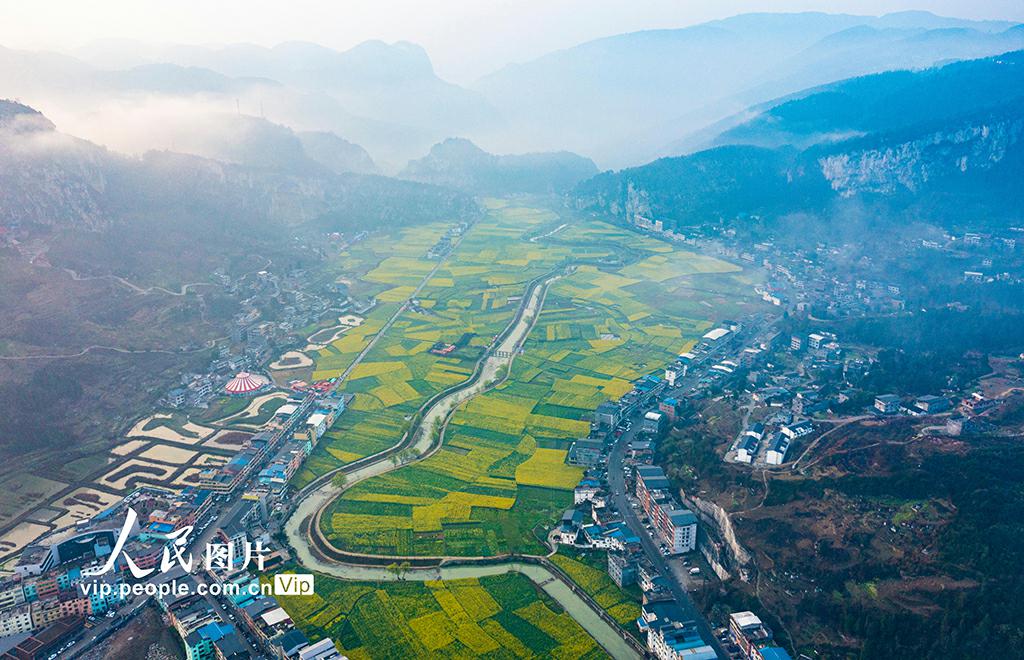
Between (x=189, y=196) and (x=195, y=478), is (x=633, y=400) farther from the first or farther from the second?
(x=189, y=196)

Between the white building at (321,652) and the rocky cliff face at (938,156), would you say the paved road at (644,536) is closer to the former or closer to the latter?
the white building at (321,652)

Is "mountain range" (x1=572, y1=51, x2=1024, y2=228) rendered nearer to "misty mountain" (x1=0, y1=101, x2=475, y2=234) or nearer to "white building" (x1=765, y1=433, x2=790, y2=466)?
"misty mountain" (x1=0, y1=101, x2=475, y2=234)

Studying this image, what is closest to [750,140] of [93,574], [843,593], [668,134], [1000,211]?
[1000,211]

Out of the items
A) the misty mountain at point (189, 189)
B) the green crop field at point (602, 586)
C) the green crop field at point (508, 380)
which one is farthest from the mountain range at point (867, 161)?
the green crop field at point (602, 586)

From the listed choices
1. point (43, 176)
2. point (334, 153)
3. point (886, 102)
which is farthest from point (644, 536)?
point (334, 153)

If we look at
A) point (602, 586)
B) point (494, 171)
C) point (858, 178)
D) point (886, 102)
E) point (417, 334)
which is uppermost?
point (886, 102)

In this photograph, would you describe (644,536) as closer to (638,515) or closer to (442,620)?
(638,515)
